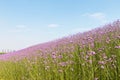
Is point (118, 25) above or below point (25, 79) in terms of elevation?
above

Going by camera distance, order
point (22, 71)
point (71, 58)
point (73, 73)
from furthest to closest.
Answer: point (22, 71)
point (71, 58)
point (73, 73)

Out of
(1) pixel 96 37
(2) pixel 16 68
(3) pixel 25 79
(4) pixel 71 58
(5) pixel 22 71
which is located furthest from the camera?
(2) pixel 16 68

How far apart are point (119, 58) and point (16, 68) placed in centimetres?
505

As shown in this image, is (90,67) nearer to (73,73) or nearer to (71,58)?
(73,73)

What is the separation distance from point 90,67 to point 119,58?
0.51 metres

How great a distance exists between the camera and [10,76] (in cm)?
805

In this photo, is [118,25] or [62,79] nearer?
[62,79]

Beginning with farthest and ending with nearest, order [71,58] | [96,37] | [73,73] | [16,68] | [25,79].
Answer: [16,68], [25,79], [96,37], [71,58], [73,73]

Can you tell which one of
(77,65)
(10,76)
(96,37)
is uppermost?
(96,37)

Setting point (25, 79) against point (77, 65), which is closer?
point (77, 65)

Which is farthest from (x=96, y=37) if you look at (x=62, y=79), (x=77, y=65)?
(x=62, y=79)

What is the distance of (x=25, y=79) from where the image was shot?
6.60 metres

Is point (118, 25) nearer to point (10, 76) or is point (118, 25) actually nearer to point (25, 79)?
point (25, 79)

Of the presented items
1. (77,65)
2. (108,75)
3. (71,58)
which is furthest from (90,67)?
(71,58)
